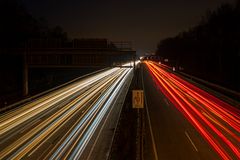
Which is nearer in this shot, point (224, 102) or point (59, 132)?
point (59, 132)

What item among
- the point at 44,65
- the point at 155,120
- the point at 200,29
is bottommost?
the point at 155,120

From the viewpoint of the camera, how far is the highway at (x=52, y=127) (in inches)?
897

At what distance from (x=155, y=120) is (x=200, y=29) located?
7366 centimetres

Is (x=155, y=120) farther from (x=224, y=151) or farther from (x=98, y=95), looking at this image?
(x=98, y=95)

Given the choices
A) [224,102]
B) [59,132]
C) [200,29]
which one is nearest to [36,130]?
[59,132]

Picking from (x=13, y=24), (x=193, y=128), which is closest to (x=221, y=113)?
(x=193, y=128)

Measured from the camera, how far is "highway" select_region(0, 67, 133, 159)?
22.8 m

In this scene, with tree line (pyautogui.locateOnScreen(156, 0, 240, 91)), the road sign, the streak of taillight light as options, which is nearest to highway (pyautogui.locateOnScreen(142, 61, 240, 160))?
the streak of taillight light

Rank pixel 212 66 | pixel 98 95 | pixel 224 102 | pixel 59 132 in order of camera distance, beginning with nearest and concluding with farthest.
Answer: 1. pixel 59 132
2. pixel 224 102
3. pixel 98 95
4. pixel 212 66

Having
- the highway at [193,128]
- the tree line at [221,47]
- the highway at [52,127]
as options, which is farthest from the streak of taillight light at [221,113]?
the tree line at [221,47]

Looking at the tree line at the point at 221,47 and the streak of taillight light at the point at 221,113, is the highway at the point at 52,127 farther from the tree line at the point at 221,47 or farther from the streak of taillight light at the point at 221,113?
the tree line at the point at 221,47

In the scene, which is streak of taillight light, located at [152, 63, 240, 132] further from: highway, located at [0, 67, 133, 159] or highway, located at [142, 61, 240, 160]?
highway, located at [0, 67, 133, 159]

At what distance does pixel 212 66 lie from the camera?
96.4 metres

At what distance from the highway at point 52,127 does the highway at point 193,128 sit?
178 inches
